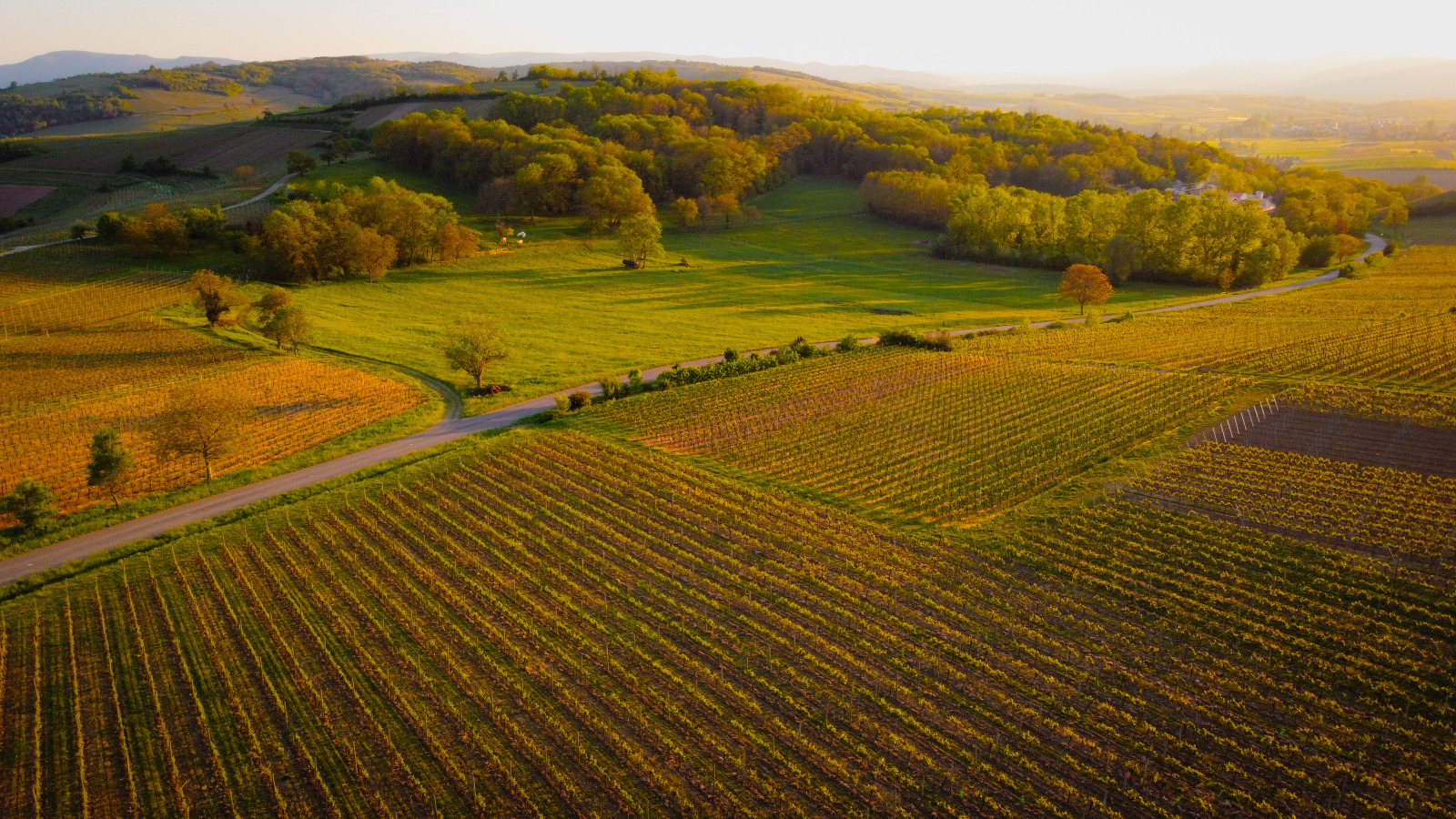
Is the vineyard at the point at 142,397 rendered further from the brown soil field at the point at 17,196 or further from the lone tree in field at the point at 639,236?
the brown soil field at the point at 17,196

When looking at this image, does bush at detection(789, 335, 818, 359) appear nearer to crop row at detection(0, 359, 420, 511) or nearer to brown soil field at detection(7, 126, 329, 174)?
crop row at detection(0, 359, 420, 511)

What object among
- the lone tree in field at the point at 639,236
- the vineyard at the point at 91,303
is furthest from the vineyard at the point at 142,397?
the lone tree in field at the point at 639,236

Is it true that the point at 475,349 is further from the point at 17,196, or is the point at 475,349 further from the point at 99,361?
the point at 17,196

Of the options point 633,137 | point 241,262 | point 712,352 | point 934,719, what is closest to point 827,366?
point 712,352

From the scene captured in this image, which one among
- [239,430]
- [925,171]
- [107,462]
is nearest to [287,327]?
[239,430]

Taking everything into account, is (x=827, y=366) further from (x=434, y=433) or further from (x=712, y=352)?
(x=434, y=433)

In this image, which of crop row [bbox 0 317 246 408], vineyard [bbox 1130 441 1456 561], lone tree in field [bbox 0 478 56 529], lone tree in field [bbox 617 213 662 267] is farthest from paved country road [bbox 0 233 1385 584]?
lone tree in field [bbox 617 213 662 267]
